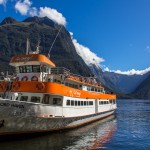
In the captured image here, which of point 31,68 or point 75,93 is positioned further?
point 75,93

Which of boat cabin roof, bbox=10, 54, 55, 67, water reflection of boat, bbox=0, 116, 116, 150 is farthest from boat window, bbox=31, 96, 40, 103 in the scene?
boat cabin roof, bbox=10, 54, 55, 67

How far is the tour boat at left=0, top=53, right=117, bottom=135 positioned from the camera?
69.2ft

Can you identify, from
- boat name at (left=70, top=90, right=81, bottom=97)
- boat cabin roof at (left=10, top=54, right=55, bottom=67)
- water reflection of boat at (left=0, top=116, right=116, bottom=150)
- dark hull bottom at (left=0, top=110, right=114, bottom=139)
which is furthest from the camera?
boat name at (left=70, top=90, right=81, bottom=97)

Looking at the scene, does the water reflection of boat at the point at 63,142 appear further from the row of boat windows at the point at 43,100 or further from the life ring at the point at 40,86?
the life ring at the point at 40,86

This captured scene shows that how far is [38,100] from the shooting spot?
24.2 m

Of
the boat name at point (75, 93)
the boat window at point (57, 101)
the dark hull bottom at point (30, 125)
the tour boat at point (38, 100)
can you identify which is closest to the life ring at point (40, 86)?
the tour boat at point (38, 100)

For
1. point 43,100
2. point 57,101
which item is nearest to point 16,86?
point 43,100

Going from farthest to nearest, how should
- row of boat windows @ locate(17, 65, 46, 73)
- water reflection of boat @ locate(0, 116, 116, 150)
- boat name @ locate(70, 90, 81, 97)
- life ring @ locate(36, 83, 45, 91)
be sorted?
boat name @ locate(70, 90, 81, 97) → row of boat windows @ locate(17, 65, 46, 73) → life ring @ locate(36, 83, 45, 91) → water reflection of boat @ locate(0, 116, 116, 150)

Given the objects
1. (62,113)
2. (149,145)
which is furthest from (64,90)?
(149,145)

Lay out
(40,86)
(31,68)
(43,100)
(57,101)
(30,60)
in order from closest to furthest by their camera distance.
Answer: (40,86) → (43,100) → (57,101) → (30,60) → (31,68)

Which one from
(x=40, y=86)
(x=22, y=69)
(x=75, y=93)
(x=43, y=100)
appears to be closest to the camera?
(x=40, y=86)

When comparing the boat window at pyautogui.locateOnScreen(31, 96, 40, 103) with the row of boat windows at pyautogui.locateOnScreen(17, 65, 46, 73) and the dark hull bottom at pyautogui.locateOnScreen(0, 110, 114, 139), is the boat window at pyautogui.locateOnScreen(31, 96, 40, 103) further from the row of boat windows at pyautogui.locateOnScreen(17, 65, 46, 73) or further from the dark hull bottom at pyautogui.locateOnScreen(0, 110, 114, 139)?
the row of boat windows at pyautogui.locateOnScreen(17, 65, 46, 73)

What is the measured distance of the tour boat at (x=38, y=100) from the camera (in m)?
21.1

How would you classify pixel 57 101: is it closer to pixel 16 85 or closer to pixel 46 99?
pixel 46 99
